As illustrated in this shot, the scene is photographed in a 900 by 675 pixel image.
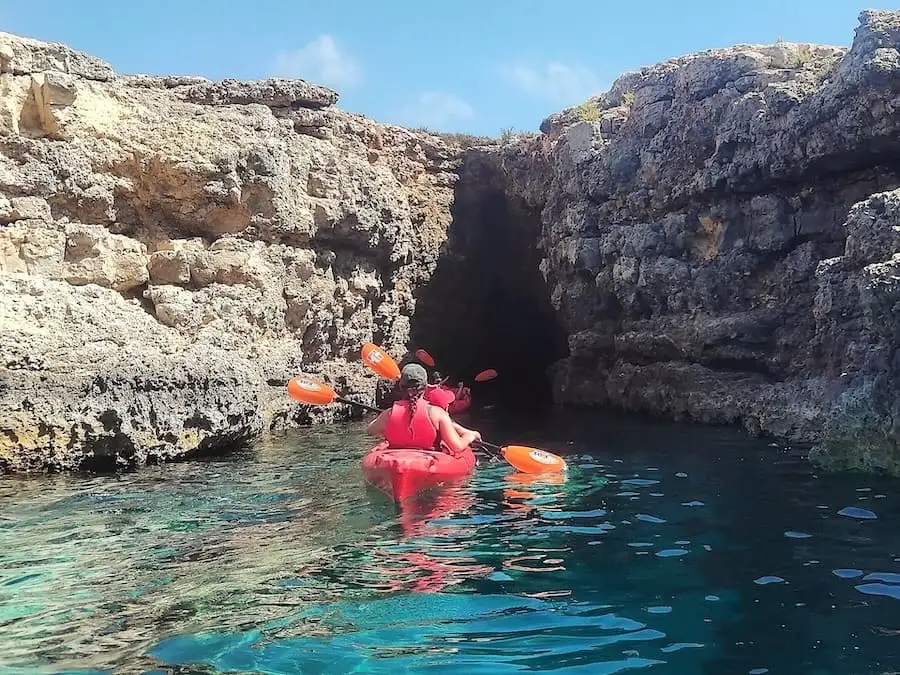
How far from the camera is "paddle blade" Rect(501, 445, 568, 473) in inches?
339

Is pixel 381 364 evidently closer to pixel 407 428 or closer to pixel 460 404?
pixel 460 404

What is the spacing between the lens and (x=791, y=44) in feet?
47.6

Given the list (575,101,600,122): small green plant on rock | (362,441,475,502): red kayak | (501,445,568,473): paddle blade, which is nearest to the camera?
(362,441,475,502): red kayak

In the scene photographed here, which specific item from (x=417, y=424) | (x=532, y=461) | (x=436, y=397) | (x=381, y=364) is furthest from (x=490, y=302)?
(x=417, y=424)

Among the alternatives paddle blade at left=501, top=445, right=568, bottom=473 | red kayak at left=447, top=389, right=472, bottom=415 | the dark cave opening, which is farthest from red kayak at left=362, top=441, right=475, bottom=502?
the dark cave opening

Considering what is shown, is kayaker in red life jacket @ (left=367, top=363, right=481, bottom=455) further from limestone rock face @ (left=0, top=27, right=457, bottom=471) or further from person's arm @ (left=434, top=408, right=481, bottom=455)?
limestone rock face @ (left=0, top=27, right=457, bottom=471)

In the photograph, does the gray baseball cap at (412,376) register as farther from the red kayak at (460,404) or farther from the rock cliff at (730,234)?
the red kayak at (460,404)

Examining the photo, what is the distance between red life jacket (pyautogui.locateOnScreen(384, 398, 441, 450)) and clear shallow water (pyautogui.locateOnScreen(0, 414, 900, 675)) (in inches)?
24.3

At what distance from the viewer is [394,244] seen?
17156 millimetres

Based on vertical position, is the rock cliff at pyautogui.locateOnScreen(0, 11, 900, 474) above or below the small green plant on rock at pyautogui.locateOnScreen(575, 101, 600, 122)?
below

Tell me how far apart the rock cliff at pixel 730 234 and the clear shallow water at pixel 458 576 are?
2965mm

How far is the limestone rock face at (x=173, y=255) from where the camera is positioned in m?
9.55


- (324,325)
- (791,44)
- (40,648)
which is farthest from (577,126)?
(40,648)

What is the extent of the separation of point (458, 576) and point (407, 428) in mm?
3101
